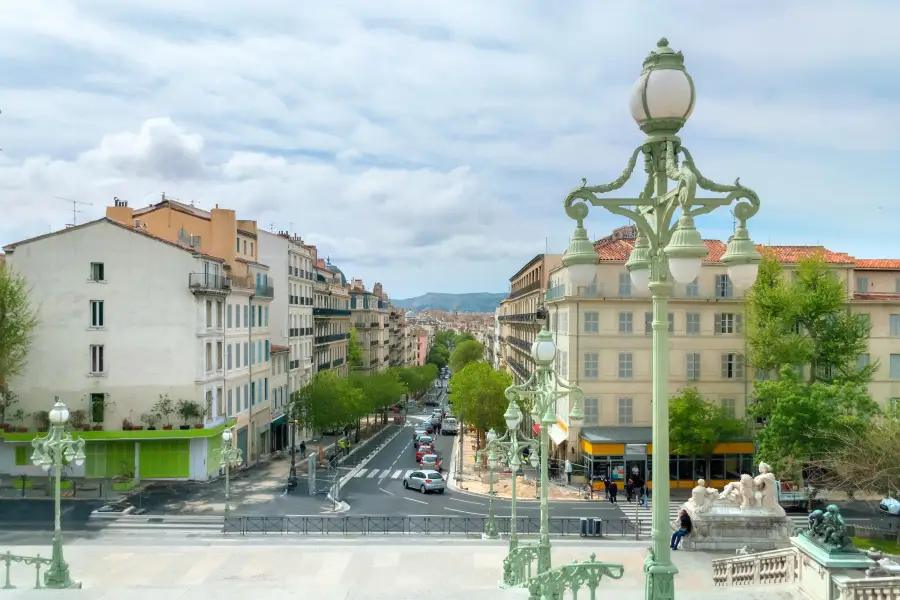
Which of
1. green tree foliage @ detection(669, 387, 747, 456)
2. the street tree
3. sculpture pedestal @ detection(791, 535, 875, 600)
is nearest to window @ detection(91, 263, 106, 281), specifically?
the street tree

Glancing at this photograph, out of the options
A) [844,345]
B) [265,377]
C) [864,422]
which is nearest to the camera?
[864,422]

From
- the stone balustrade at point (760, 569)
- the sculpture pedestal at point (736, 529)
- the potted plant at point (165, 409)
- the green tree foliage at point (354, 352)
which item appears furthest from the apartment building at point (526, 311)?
the stone balustrade at point (760, 569)

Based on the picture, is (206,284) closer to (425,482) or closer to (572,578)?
(425,482)

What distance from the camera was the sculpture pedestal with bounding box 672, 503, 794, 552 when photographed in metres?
26.8

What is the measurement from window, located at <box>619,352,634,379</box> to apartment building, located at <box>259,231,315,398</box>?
25124 millimetres

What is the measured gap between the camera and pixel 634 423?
40594 mm

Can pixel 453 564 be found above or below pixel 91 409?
below

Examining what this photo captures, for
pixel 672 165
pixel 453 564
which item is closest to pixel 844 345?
pixel 453 564

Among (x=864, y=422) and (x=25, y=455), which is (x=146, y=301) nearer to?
(x=25, y=455)

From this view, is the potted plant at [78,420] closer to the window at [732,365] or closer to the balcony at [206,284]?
the balcony at [206,284]

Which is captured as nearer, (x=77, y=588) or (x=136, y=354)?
(x=77, y=588)

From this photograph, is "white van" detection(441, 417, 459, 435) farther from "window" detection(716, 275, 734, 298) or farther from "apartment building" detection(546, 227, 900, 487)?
"window" detection(716, 275, 734, 298)

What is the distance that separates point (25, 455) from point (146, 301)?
9.82 meters

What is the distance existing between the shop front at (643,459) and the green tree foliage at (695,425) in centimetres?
122
